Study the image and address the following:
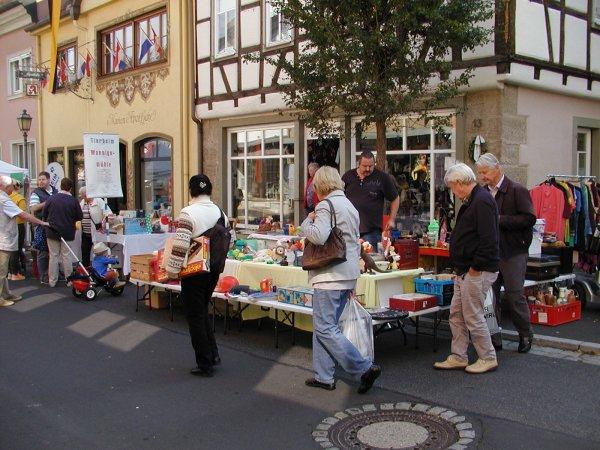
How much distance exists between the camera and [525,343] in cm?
636

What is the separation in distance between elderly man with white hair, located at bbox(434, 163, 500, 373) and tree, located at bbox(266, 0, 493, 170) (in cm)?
283

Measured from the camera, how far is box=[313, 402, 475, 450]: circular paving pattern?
4.21 metres

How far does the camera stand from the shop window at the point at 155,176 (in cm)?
1551

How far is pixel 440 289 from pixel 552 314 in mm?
1839

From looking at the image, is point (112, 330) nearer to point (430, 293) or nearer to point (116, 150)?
point (430, 293)

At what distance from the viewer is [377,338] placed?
7035mm

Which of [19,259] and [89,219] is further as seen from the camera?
[19,259]

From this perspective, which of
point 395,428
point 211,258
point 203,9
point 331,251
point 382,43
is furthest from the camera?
point 203,9

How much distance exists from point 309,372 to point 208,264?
1.32 m

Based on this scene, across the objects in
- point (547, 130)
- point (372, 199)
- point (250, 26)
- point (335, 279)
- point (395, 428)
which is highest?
point (250, 26)

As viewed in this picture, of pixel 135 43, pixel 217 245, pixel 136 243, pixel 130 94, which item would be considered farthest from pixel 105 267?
pixel 135 43

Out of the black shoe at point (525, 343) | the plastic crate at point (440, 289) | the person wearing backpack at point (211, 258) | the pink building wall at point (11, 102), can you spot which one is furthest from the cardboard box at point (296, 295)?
the pink building wall at point (11, 102)

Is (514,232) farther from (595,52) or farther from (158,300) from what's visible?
(595,52)

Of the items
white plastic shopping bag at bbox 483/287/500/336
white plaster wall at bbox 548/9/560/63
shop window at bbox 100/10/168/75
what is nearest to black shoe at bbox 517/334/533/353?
white plastic shopping bag at bbox 483/287/500/336
